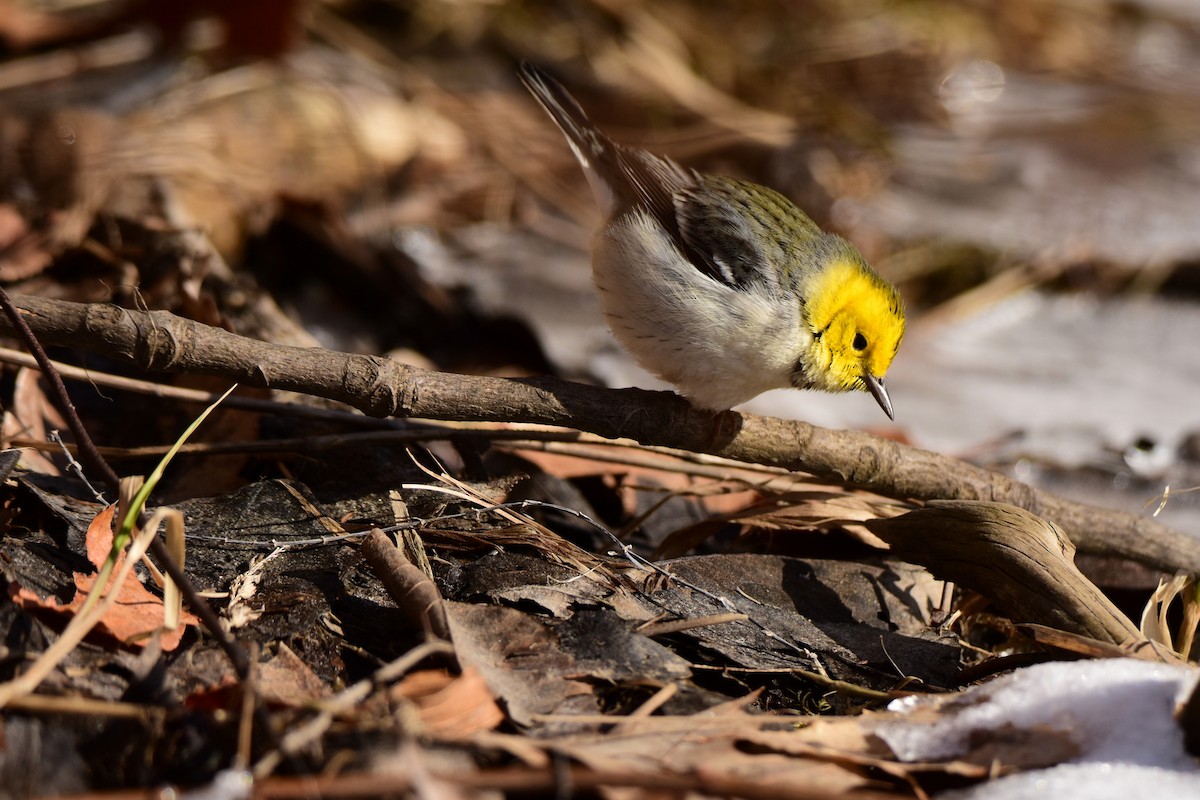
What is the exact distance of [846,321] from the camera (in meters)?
3.24

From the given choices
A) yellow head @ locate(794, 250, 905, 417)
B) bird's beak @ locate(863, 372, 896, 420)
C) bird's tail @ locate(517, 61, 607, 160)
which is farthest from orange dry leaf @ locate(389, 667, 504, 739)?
bird's tail @ locate(517, 61, 607, 160)

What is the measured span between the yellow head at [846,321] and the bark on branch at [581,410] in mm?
314

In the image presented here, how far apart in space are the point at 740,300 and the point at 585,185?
11.5 ft

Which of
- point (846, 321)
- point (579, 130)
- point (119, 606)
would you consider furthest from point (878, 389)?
point (119, 606)

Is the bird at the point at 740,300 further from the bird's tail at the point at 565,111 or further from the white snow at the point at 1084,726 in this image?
the white snow at the point at 1084,726

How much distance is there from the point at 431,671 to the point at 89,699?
0.59 m

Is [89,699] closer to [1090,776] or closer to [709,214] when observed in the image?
[1090,776]

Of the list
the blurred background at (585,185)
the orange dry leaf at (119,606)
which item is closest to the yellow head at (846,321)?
the blurred background at (585,185)

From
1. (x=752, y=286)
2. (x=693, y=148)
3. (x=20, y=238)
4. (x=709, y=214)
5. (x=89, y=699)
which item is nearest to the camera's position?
(x=89, y=699)

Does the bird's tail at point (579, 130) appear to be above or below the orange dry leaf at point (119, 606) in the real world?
above

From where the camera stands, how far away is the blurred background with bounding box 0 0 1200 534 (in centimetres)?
425

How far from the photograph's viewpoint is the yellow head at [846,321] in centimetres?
321

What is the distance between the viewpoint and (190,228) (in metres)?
3.82

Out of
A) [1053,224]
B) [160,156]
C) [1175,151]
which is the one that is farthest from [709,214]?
[1175,151]
